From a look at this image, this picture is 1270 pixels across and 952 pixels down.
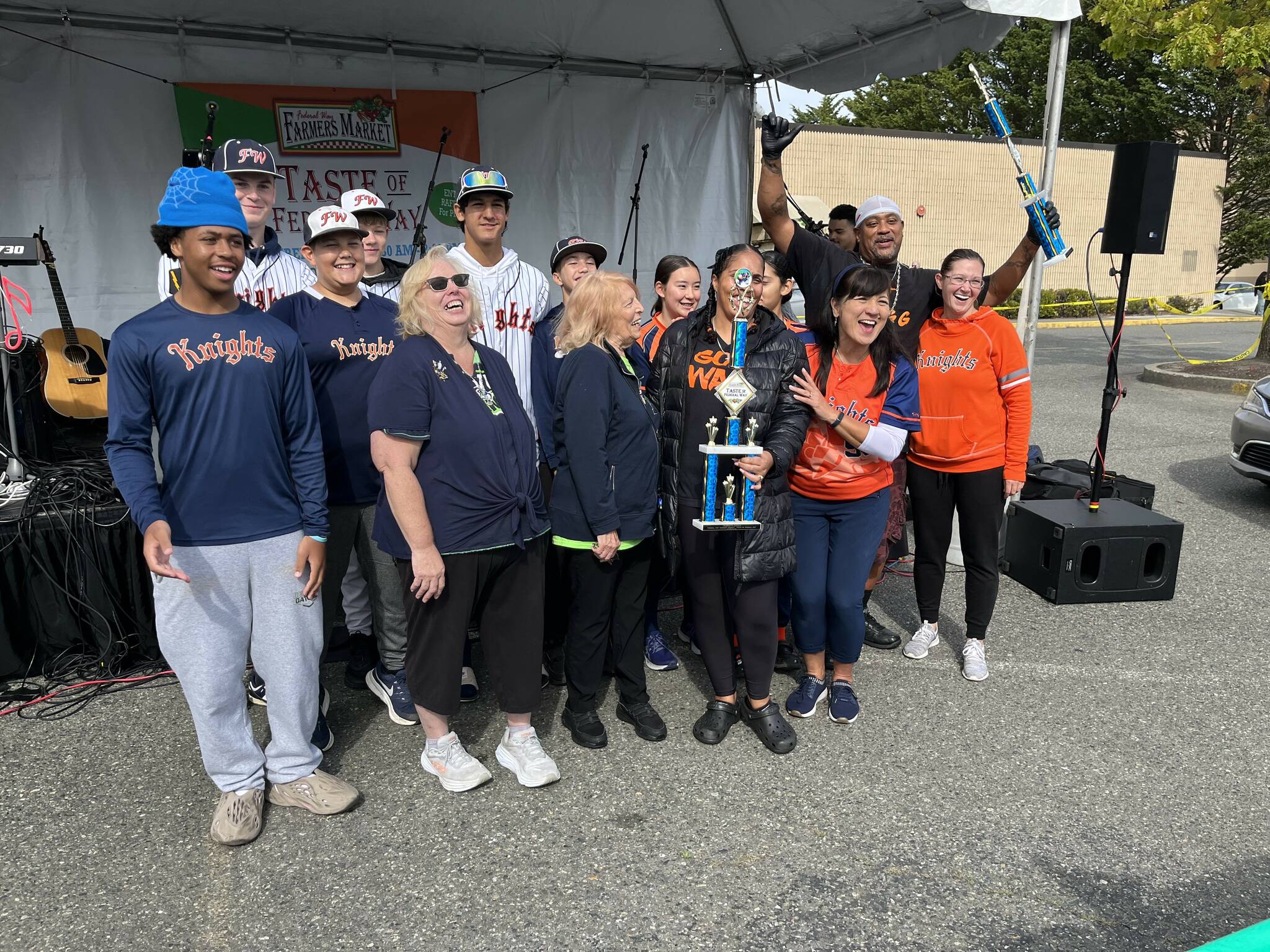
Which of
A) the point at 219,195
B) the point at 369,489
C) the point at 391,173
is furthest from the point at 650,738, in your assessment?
the point at 391,173

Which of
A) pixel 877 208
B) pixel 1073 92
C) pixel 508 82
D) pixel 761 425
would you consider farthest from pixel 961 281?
pixel 1073 92

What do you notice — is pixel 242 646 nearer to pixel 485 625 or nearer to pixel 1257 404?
pixel 485 625

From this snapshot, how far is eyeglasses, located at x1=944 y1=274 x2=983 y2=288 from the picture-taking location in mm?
3764

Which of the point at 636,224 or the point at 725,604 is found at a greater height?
the point at 636,224

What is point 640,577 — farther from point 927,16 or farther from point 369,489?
point 927,16

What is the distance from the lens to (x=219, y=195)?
248 cm

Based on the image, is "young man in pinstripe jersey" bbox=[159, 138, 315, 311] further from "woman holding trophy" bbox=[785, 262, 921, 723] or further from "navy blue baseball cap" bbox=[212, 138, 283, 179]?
"woman holding trophy" bbox=[785, 262, 921, 723]

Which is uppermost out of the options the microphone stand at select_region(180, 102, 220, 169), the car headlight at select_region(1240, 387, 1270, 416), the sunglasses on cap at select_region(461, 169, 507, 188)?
the microphone stand at select_region(180, 102, 220, 169)

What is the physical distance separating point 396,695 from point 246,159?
7.59 ft

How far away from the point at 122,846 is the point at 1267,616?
17.2 ft

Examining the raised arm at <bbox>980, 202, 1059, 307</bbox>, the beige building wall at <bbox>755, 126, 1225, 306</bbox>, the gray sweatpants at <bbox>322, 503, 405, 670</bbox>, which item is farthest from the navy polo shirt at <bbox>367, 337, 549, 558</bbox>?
the beige building wall at <bbox>755, 126, 1225, 306</bbox>

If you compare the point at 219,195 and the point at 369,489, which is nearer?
the point at 219,195

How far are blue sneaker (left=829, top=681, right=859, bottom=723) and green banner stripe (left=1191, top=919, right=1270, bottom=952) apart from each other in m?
2.18

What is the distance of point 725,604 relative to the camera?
3.31 m
